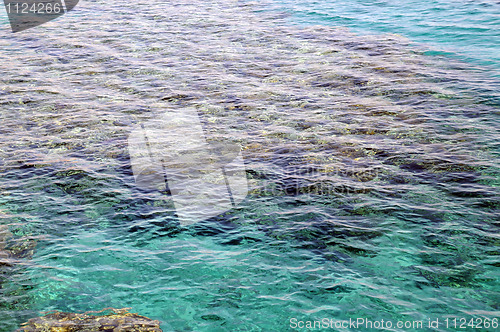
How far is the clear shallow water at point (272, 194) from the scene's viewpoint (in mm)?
8047

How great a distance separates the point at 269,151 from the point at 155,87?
276 inches

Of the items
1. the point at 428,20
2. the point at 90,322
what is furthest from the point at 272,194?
the point at 428,20

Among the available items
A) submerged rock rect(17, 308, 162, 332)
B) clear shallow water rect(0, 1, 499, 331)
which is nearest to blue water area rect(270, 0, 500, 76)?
clear shallow water rect(0, 1, 499, 331)

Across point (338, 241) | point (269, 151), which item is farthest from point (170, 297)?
point (269, 151)

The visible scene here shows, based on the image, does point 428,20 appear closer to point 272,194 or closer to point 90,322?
point 272,194

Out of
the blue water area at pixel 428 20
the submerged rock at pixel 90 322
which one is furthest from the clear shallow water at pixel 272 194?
the blue water area at pixel 428 20

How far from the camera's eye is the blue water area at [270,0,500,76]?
822 inches

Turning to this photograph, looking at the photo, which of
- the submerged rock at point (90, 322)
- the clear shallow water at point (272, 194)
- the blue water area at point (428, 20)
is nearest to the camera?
the submerged rock at point (90, 322)

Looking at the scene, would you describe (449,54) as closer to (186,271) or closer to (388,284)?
(388,284)

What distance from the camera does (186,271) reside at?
8766 mm

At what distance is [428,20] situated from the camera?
25719 millimetres

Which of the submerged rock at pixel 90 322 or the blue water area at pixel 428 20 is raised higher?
the blue water area at pixel 428 20

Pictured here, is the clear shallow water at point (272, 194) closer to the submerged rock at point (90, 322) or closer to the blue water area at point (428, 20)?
the submerged rock at point (90, 322)

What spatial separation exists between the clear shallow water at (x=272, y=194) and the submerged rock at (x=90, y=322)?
22 cm
